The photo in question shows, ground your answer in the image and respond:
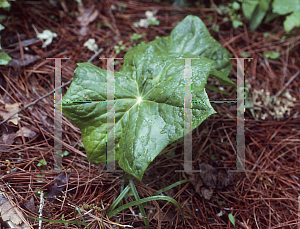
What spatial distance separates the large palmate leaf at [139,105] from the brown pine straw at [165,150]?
1.54 feet

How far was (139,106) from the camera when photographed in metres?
1.76

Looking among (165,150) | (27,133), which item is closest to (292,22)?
(165,150)

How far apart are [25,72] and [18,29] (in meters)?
0.61

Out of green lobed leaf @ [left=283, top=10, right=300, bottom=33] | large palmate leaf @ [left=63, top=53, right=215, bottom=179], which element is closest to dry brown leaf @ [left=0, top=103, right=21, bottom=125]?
large palmate leaf @ [left=63, top=53, right=215, bottom=179]

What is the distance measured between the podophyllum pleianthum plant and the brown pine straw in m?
0.31

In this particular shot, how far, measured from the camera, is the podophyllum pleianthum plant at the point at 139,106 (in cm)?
155

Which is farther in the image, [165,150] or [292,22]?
[292,22]

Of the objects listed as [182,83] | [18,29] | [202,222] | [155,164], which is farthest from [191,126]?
[18,29]

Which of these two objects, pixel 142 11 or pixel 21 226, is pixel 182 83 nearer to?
pixel 21 226

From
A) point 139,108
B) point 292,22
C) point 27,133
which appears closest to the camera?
point 139,108

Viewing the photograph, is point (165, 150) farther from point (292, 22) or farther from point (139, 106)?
point (292, 22)

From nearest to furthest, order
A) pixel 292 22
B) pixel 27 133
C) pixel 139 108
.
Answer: pixel 139 108 < pixel 27 133 < pixel 292 22

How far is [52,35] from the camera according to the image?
8.45 ft

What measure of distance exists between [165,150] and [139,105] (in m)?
0.64
